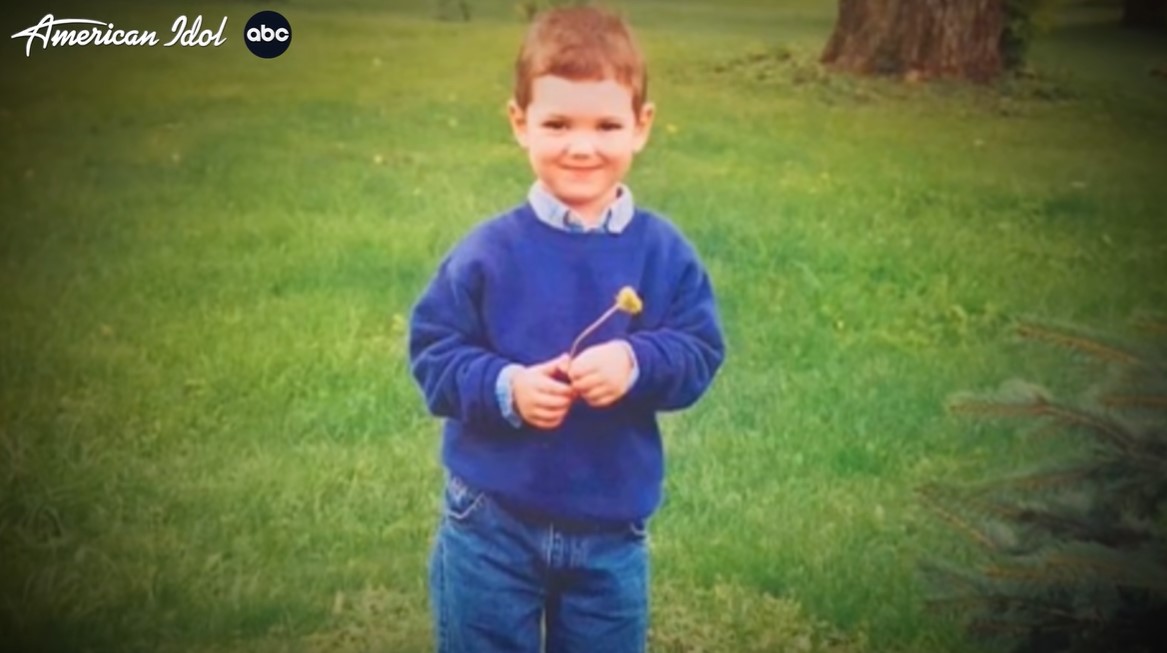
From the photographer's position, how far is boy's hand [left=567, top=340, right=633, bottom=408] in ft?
10.1

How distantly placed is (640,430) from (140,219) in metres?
1.14

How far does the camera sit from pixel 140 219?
349cm

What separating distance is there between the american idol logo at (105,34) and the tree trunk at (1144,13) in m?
1.89

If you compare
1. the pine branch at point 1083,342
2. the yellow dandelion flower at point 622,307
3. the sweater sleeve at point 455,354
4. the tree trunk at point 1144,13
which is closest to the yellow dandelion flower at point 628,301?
the yellow dandelion flower at point 622,307

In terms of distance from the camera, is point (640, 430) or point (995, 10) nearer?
point (640, 430)

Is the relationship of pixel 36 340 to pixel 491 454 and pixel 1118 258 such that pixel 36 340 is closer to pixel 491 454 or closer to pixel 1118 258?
pixel 491 454

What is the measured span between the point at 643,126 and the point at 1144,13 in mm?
1165

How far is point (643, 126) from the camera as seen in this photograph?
319 centimetres

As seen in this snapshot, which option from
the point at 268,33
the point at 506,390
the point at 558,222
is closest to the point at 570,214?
the point at 558,222

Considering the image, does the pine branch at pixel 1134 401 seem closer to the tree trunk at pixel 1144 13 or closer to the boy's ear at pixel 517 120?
the tree trunk at pixel 1144 13

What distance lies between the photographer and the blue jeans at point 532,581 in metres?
3.14

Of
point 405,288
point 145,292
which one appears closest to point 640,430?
point 405,288

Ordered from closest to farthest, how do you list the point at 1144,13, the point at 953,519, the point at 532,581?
1. the point at 532,581
2. the point at 953,519
3. the point at 1144,13

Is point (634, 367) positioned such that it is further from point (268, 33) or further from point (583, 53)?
point (268, 33)
